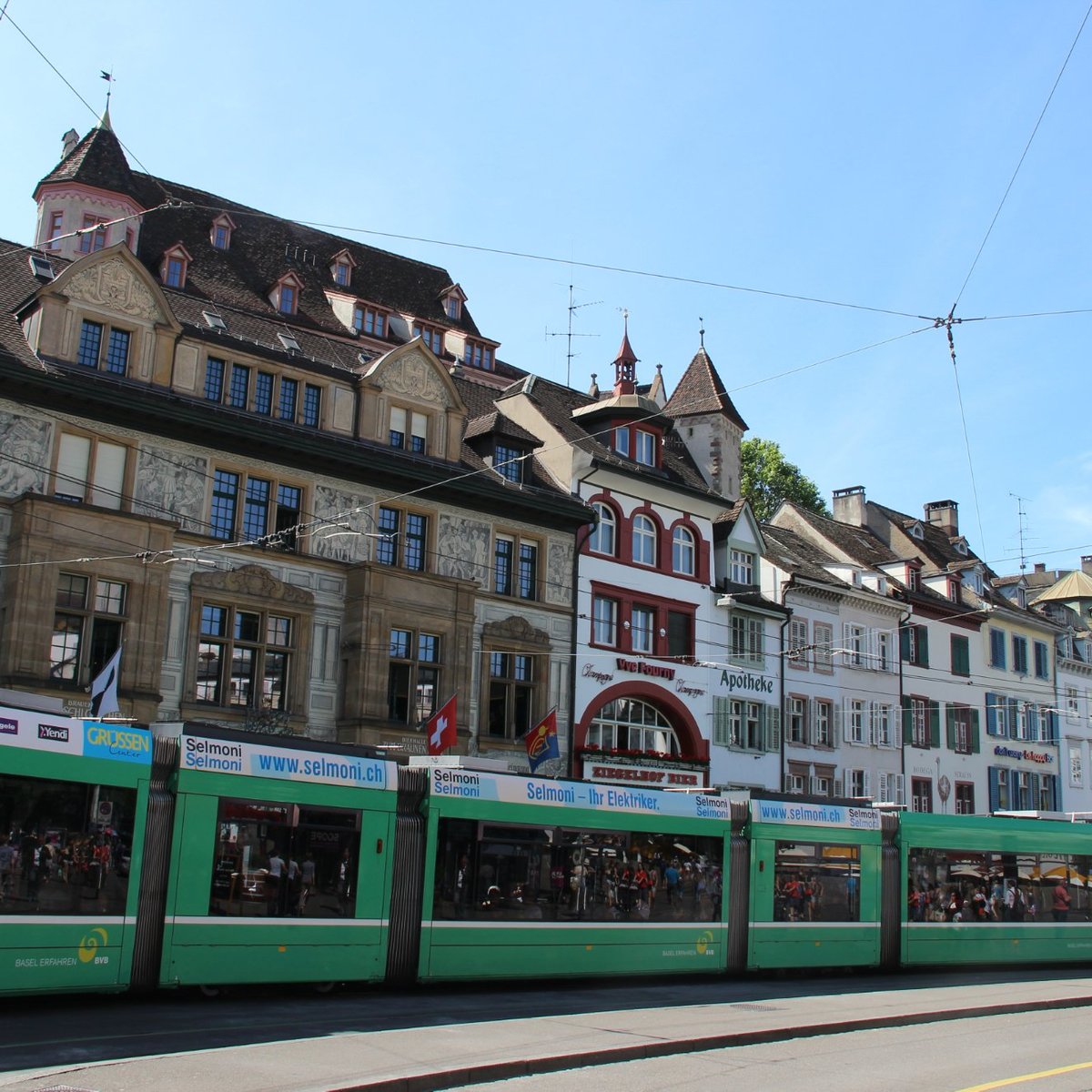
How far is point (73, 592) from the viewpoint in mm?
28203

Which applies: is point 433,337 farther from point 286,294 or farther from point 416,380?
point 416,380

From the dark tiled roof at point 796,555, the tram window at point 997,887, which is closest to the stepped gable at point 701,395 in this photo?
the dark tiled roof at point 796,555

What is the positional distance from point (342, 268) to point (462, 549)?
66.8 feet

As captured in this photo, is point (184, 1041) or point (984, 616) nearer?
point (184, 1041)

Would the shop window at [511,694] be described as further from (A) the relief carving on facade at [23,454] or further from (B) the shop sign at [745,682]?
(A) the relief carving on facade at [23,454]

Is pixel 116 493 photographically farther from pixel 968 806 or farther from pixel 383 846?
pixel 968 806

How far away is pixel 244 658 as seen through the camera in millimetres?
31047

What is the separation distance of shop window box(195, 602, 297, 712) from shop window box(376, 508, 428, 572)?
10.3 ft

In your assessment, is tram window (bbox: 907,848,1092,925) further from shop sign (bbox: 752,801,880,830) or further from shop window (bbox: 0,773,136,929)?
shop window (bbox: 0,773,136,929)

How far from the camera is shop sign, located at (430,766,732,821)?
798 inches

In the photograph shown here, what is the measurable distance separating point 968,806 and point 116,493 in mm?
36085

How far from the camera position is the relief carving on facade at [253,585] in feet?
99.6

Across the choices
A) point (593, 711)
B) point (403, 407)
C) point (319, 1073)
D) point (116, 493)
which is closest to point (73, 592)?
point (116, 493)

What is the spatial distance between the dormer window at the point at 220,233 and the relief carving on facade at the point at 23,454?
2019 centimetres
